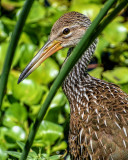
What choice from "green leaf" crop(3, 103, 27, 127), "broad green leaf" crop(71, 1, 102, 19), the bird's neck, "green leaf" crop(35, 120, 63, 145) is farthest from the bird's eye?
"broad green leaf" crop(71, 1, 102, 19)

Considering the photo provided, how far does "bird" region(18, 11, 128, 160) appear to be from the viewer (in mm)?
2109

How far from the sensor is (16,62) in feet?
11.4

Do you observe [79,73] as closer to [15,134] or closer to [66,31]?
[66,31]

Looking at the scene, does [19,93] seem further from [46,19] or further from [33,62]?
[46,19]

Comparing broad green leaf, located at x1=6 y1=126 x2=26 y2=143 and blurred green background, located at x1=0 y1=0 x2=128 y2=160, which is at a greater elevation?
blurred green background, located at x1=0 y1=0 x2=128 y2=160

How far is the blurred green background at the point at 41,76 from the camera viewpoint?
2.85 metres

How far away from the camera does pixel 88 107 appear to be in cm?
231

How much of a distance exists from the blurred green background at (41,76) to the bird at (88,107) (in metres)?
0.32

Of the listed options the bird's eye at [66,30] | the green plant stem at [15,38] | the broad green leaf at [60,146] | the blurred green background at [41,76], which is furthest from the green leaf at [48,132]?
the green plant stem at [15,38]

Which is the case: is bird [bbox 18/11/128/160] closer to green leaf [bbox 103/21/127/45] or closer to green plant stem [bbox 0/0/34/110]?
green plant stem [bbox 0/0/34/110]

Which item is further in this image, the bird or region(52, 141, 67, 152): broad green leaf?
region(52, 141, 67, 152): broad green leaf

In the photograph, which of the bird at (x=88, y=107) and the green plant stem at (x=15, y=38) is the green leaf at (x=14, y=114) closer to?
the bird at (x=88, y=107)

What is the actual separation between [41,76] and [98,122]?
1.40m

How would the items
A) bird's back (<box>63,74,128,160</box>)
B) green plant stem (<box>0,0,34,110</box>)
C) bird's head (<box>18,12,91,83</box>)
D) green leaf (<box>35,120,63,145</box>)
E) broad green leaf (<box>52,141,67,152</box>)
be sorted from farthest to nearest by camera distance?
broad green leaf (<box>52,141,67,152</box>) < green leaf (<box>35,120,63,145</box>) < bird's head (<box>18,12,91,83</box>) < bird's back (<box>63,74,128,160</box>) < green plant stem (<box>0,0,34,110</box>)
